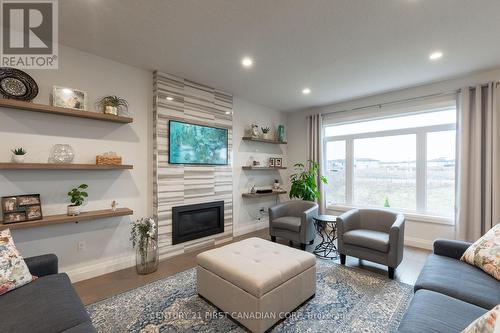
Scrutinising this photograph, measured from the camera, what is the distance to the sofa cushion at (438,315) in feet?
3.88

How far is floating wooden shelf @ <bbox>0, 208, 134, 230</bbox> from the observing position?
2070 millimetres

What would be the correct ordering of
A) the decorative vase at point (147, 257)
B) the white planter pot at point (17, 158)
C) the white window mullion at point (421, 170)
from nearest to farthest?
the white planter pot at point (17, 158)
the decorative vase at point (147, 257)
the white window mullion at point (421, 170)

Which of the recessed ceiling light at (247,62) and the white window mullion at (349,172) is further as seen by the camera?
the white window mullion at (349,172)

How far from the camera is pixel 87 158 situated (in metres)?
2.66

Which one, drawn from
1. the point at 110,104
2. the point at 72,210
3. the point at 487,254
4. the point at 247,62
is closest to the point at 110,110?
the point at 110,104

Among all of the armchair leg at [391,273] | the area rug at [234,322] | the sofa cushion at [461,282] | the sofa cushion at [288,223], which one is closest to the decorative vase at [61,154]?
the area rug at [234,322]

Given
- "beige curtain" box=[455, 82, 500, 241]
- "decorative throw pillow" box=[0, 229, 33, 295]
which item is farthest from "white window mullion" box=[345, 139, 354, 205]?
"decorative throw pillow" box=[0, 229, 33, 295]

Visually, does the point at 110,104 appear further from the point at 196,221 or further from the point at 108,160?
the point at 196,221

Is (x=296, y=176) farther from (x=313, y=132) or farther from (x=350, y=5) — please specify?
(x=350, y=5)

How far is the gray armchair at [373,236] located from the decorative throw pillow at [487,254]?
66 cm

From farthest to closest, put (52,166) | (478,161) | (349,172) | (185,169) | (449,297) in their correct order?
(349,172) < (185,169) < (478,161) < (52,166) < (449,297)

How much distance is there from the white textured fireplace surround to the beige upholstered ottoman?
130 centimetres

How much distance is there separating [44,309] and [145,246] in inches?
59.8

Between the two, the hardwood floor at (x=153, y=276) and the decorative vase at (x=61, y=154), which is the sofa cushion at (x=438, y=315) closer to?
the hardwood floor at (x=153, y=276)
